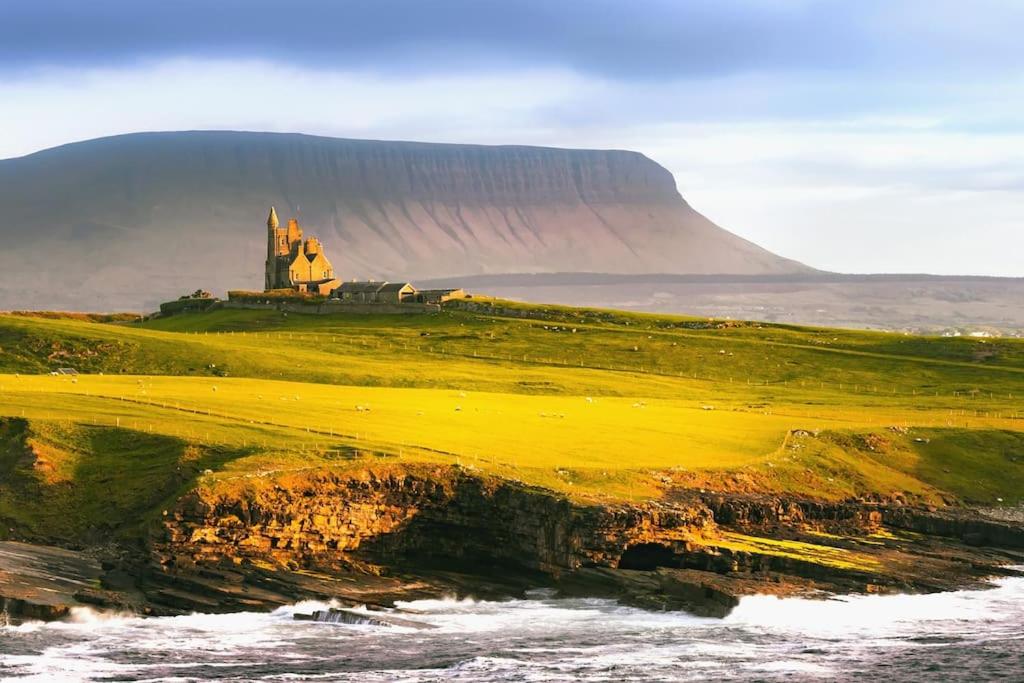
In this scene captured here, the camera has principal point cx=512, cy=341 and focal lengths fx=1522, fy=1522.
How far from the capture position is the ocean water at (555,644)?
62.2 metres

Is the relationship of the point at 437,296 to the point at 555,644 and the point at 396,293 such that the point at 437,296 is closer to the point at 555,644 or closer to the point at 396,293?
the point at 396,293

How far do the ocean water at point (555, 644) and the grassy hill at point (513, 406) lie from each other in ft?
36.8

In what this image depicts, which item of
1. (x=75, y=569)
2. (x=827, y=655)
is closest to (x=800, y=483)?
(x=827, y=655)

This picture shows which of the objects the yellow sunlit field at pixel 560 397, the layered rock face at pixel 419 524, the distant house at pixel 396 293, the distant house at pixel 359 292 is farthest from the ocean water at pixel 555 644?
the distant house at pixel 359 292

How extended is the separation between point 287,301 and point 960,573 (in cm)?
12463

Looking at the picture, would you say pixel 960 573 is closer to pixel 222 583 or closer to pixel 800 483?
pixel 800 483

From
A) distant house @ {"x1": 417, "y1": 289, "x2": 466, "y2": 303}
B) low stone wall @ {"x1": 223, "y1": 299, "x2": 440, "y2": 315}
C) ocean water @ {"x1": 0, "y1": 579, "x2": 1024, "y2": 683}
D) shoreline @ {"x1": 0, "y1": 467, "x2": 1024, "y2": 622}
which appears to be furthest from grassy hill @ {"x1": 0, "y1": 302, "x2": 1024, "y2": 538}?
ocean water @ {"x1": 0, "y1": 579, "x2": 1024, "y2": 683}

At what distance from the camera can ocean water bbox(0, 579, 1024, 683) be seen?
204 feet

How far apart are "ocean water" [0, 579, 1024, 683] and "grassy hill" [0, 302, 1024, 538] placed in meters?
11.2

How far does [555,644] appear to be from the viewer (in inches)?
2648

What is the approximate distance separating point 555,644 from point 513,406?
157 ft

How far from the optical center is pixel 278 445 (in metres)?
86.1

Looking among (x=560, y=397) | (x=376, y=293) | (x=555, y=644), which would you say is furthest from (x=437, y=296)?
(x=555, y=644)

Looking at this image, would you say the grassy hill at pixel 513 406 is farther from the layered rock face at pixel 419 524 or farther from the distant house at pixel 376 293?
the distant house at pixel 376 293
